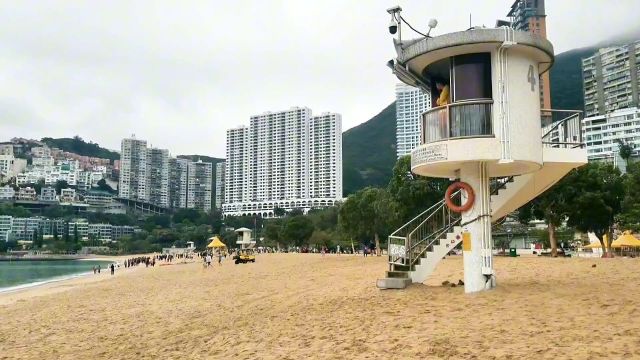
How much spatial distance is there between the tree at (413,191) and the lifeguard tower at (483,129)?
25.1 m

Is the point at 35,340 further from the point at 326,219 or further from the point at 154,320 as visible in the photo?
the point at 326,219

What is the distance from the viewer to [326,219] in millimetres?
115812

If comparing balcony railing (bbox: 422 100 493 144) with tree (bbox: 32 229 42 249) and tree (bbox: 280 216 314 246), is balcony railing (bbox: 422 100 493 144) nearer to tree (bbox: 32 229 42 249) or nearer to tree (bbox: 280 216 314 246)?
tree (bbox: 280 216 314 246)

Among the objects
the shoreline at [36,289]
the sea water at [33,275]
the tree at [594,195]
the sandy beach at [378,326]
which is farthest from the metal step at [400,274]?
the sea water at [33,275]

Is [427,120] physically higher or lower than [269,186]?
lower

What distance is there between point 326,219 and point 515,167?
4066 inches

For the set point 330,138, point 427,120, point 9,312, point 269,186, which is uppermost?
point 330,138

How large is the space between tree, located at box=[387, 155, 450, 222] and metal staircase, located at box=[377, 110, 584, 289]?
79.8ft

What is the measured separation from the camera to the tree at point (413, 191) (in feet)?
130

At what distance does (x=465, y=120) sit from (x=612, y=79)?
617ft

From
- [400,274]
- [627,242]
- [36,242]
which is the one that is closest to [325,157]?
[36,242]

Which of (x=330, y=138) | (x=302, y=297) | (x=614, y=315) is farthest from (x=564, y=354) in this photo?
(x=330, y=138)

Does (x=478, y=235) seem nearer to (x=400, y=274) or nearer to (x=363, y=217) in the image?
(x=400, y=274)

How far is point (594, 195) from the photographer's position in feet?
105
